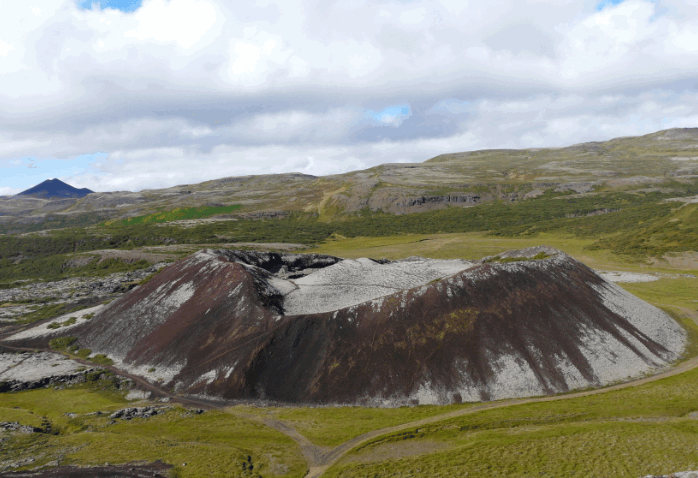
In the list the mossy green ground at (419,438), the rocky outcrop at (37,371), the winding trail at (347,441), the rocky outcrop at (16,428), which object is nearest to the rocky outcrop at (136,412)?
the mossy green ground at (419,438)

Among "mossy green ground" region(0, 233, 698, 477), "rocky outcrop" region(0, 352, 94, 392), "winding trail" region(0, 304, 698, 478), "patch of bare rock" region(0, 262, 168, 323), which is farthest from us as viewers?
"patch of bare rock" region(0, 262, 168, 323)

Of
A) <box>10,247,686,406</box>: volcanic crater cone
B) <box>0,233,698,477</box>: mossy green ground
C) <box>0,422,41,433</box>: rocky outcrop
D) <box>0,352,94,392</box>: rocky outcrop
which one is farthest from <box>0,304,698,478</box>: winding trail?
<box>0,422,41,433</box>: rocky outcrop

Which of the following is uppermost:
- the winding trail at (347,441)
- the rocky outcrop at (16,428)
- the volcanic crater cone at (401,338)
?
the volcanic crater cone at (401,338)

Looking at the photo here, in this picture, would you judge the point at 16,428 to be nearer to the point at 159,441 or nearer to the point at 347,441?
the point at 159,441

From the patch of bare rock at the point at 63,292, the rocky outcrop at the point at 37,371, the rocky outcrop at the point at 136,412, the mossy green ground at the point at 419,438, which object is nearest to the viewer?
the mossy green ground at the point at 419,438

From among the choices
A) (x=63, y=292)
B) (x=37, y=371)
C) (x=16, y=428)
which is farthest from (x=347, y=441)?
(x=63, y=292)

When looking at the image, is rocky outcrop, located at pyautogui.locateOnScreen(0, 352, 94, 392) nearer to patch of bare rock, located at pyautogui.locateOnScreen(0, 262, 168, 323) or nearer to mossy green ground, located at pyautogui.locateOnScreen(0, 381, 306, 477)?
mossy green ground, located at pyautogui.locateOnScreen(0, 381, 306, 477)

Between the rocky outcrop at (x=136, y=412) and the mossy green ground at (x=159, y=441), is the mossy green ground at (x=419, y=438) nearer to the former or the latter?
the mossy green ground at (x=159, y=441)

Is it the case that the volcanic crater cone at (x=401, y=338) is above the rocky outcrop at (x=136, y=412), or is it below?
above

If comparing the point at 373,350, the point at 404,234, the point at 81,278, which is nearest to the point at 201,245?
the point at 81,278
